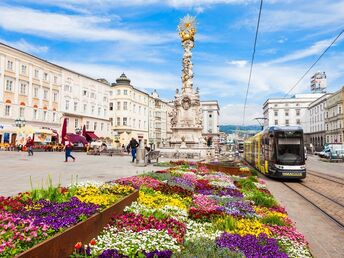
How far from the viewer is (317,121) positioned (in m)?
111

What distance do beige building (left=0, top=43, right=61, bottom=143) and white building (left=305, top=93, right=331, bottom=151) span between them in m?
83.3

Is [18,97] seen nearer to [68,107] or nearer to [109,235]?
[68,107]

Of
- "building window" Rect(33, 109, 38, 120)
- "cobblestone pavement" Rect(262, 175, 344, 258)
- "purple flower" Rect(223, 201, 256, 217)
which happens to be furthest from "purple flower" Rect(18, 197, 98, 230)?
"building window" Rect(33, 109, 38, 120)

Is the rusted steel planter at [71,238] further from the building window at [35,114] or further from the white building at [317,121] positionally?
the white building at [317,121]

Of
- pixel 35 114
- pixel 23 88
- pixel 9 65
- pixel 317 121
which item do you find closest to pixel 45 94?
pixel 35 114

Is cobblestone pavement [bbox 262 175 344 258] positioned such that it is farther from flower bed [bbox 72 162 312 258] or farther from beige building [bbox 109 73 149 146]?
beige building [bbox 109 73 149 146]

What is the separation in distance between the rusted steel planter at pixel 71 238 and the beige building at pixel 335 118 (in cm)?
9308

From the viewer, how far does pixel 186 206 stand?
8.86 meters

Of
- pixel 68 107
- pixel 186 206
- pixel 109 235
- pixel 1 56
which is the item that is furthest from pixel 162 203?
pixel 68 107

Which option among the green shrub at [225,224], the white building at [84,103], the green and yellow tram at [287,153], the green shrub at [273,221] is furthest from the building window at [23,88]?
the green shrub at [273,221]

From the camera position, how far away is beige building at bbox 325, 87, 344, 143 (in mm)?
86562

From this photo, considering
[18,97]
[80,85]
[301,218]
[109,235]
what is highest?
[80,85]

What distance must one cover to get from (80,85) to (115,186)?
60.1 meters

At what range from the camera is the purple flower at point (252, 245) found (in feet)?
16.3
